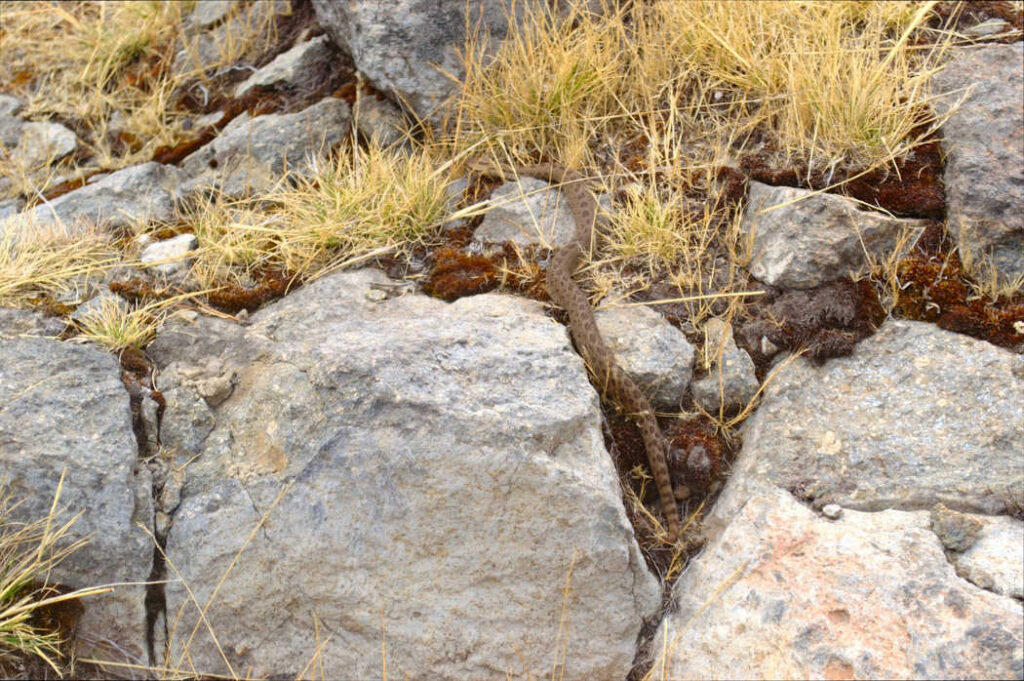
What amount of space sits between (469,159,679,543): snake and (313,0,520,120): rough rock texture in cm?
114

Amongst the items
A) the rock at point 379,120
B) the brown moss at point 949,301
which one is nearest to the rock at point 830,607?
the brown moss at point 949,301

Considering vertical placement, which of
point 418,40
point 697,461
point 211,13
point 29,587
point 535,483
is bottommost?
point 697,461

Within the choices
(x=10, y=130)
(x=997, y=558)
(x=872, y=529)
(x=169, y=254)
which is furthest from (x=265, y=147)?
(x=997, y=558)

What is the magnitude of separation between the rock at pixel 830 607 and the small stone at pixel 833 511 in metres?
0.04

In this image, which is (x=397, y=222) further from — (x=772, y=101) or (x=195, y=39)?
(x=195, y=39)

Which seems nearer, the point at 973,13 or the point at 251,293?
the point at 251,293

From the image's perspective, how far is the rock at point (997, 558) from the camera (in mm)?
3234

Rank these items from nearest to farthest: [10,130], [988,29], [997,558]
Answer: [997,558]
[988,29]
[10,130]

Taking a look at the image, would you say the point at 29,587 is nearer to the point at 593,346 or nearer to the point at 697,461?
the point at 593,346

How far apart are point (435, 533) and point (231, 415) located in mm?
1050

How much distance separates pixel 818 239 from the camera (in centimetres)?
445

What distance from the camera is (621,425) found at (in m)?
4.16

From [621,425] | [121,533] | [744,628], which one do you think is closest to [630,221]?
[621,425]

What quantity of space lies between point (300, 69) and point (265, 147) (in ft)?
2.56
